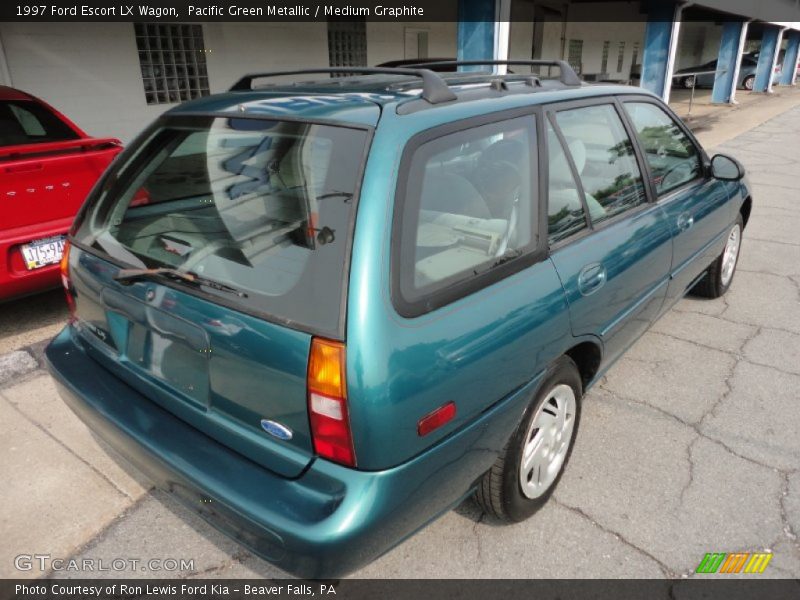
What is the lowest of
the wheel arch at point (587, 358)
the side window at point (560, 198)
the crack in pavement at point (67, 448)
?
the crack in pavement at point (67, 448)

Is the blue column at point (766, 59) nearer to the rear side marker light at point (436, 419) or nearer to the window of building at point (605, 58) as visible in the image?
the window of building at point (605, 58)

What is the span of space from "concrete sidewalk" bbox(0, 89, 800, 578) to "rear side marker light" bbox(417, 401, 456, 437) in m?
0.78

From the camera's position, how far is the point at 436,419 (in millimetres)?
1623

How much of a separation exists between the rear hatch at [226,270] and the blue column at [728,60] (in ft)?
72.2

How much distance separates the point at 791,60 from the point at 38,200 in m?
37.4

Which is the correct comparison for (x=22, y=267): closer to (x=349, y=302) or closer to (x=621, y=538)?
(x=349, y=302)

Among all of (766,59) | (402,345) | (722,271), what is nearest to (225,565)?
(402,345)

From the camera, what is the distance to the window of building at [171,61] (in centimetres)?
884

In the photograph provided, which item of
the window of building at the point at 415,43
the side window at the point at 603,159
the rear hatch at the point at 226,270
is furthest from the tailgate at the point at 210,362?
the window of building at the point at 415,43

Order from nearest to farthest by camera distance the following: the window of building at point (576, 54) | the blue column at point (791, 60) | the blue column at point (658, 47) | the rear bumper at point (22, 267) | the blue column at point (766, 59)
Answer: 1. the rear bumper at point (22, 267)
2. the blue column at point (658, 47)
3. the window of building at point (576, 54)
4. the blue column at point (766, 59)
5. the blue column at point (791, 60)

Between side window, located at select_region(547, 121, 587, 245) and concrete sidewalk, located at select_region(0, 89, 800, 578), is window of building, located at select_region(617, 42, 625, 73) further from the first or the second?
side window, located at select_region(547, 121, 587, 245)

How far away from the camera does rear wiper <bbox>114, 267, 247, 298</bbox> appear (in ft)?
5.52

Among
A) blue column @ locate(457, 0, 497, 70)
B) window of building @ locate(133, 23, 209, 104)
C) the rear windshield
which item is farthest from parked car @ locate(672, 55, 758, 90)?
the rear windshield

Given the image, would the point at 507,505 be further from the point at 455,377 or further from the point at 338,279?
the point at 338,279
